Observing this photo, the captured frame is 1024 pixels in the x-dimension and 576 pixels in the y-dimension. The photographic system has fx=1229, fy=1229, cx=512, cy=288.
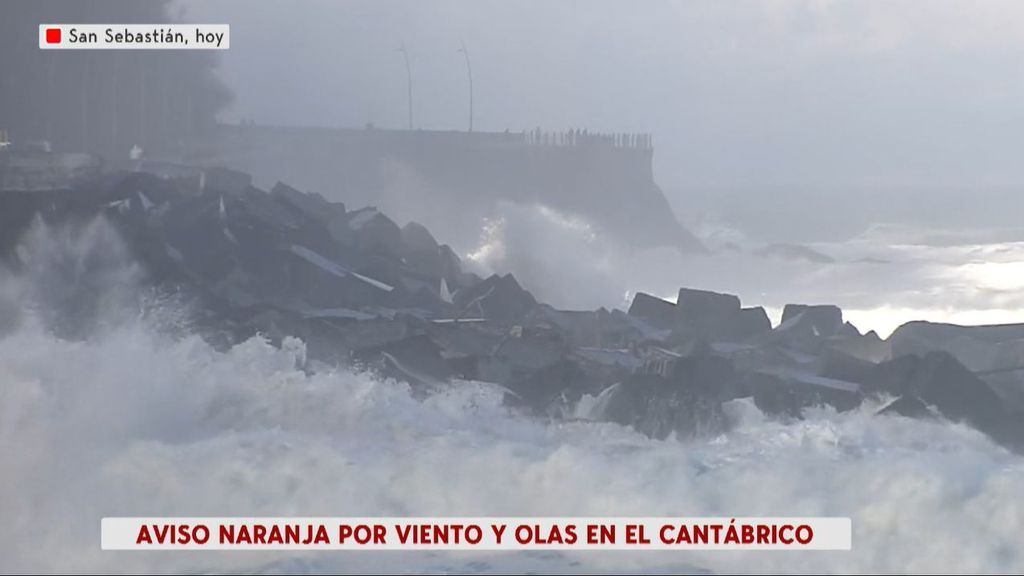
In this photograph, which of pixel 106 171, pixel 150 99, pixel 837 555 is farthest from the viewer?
pixel 150 99

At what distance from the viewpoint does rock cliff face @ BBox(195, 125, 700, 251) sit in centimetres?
Answer: 690

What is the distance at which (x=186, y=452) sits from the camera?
4.75 meters

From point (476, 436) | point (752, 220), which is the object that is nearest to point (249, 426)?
point (476, 436)

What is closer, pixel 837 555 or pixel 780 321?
pixel 837 555

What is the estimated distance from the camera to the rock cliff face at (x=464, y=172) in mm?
6898

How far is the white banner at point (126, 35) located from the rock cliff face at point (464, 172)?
673mm

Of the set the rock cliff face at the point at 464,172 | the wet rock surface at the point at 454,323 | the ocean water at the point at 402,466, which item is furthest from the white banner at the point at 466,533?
the rock cliff face at the point at 464,172

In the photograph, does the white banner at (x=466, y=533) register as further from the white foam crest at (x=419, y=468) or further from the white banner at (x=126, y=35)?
the white banner at (x=126, y=35)

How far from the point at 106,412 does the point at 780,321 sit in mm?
3091

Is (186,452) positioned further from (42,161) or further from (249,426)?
(42,161)

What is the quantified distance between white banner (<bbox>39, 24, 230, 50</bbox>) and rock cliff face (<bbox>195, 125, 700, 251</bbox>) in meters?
0.67

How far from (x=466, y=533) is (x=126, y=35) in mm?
4020

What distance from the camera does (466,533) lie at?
4.50 m

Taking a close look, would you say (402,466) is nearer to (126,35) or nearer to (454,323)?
(454,323)
